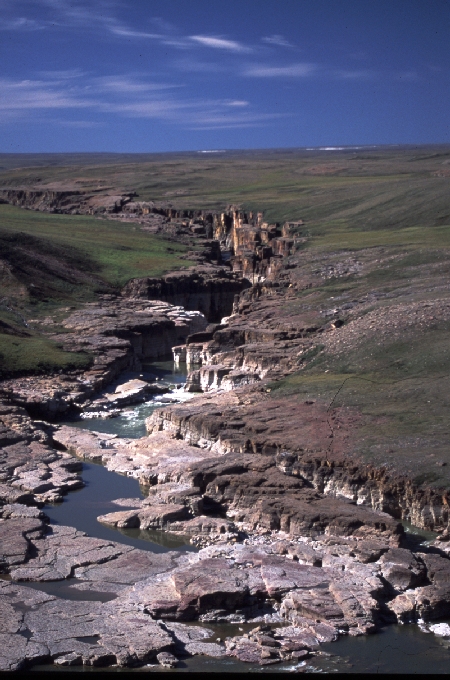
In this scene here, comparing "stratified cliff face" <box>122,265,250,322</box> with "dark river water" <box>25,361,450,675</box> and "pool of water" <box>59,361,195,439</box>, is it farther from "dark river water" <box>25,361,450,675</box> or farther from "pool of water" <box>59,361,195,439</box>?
"dark river water" <box>25,361,450,675</box>

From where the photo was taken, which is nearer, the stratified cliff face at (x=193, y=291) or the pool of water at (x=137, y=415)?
the pool of water at (x=137, y=415)

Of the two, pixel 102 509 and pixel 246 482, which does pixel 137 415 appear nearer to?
pixel 102 509

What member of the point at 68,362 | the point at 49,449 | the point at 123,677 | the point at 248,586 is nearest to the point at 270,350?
the point at 68,362

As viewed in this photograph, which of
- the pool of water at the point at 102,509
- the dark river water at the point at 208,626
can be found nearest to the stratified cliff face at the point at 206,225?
the dark river water at the point at 208,626

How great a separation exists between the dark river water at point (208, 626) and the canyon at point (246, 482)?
0.93 ft

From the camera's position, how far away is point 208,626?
21.4 meters

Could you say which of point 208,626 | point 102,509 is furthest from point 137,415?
point 208,626

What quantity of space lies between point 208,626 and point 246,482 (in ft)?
25.6

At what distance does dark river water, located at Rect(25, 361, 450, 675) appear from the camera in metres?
19.5

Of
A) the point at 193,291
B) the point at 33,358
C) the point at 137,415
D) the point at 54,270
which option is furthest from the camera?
the point at 193,291

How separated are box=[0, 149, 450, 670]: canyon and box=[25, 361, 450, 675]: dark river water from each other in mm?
282

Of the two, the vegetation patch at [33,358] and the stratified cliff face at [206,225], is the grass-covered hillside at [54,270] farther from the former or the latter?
the stratified cliff face at [206,225]

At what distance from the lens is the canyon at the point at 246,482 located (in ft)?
69.8

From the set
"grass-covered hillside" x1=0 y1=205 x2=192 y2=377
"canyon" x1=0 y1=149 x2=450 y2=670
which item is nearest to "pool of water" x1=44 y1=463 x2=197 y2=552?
"canyon" x1=0 y1=149 x2=450 y2=670
